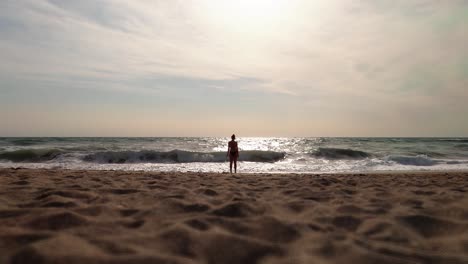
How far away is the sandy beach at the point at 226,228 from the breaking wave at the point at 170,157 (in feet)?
48.1

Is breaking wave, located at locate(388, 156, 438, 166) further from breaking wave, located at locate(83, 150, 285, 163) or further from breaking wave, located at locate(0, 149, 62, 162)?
breaking wave, located at locate(0, 149, 62, 162)

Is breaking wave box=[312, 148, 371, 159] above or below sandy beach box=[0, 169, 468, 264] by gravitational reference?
below

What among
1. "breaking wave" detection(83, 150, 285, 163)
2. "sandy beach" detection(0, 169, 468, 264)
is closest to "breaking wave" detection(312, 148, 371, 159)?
"breaking wave" detection(83, 150, 285, 163)

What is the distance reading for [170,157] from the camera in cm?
1939

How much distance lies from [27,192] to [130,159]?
49.2ft

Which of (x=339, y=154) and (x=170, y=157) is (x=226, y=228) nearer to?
(x=170, y=157)

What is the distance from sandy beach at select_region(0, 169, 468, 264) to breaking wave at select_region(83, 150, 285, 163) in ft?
48.1

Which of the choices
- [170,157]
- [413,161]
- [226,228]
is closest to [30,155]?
[170,157]

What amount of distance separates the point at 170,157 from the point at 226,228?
57.1 feet

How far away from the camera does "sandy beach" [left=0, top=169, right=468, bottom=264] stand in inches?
76.7

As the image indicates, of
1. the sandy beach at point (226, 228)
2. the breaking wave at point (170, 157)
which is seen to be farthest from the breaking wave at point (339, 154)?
the sandy beach at point (226, 228)

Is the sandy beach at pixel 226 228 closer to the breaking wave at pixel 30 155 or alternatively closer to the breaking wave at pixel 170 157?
the breaking wave at pixel 170 157

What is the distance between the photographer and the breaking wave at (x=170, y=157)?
59.3ft

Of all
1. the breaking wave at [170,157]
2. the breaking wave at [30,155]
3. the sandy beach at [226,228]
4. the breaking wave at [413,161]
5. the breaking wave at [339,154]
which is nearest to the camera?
the sandy beach at [226,228]
